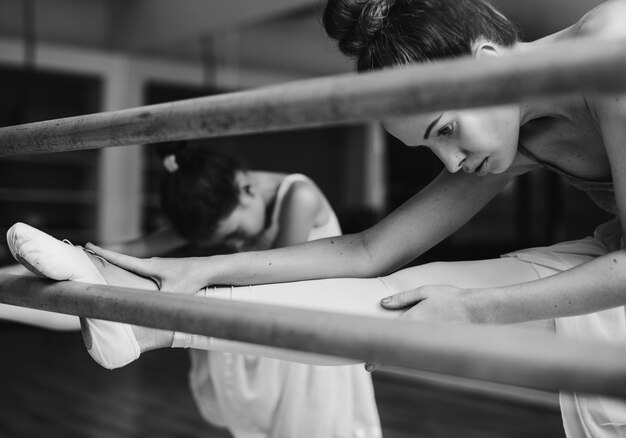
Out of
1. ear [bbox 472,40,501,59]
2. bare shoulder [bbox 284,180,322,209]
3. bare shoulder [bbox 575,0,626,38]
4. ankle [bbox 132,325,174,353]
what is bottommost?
ankle [bbox 132,325,174,353]

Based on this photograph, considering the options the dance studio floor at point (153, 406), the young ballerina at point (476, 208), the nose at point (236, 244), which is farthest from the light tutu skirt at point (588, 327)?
the dance studio floor at point (153, 406)

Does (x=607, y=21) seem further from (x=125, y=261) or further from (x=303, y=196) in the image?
(x=303, y=196)

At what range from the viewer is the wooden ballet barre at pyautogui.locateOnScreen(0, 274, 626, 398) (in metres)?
0.53

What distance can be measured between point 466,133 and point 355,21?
0.25 metres

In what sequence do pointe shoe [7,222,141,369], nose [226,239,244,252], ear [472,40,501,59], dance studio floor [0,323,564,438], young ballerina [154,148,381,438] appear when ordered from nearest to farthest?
pointe shoe [7,222,141,369] → ear [472,40,501,59] → young ballerina [154,148,381,438] → nose [226,239,244,252] → dance studio floor [0,323,564,438]

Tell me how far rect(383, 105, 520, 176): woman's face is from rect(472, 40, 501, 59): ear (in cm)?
9

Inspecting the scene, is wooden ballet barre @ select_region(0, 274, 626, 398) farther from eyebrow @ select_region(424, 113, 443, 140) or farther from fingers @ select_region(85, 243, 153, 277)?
eyebrow @ select_region(424, 113, 443, 140)

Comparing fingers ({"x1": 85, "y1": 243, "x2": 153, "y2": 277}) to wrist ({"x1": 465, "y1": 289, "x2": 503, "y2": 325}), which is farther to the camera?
fingers ({"x1": 85, "y1": 243, "x2": 153, "y2": 277})

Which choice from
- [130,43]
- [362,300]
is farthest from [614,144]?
[130,43]

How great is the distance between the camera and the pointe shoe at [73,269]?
994 millimetres

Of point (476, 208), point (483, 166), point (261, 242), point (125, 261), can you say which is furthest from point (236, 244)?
point (483, 166)

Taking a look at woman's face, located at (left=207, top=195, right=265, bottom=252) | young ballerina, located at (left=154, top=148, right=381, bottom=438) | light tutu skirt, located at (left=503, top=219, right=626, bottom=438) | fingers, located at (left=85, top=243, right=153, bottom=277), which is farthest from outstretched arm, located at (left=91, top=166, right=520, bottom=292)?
woman's face, located at (left=207, top=195, right=265, bottom=252)

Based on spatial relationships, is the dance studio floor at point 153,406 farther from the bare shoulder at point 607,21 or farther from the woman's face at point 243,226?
the bare shoulder at point 607,21

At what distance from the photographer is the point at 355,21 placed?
45.9 inches
